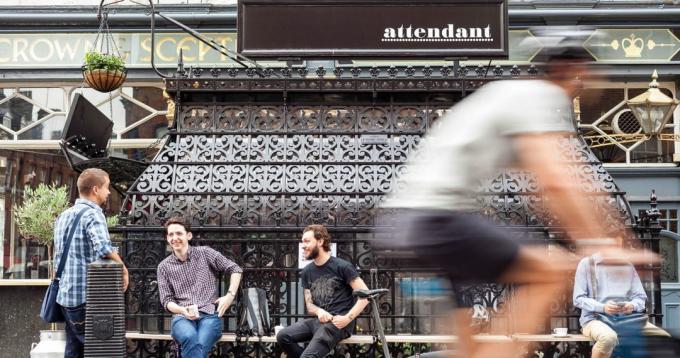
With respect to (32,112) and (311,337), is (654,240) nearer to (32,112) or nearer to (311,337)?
(311,337)

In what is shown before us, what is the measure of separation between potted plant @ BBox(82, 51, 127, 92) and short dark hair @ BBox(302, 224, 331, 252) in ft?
14.9

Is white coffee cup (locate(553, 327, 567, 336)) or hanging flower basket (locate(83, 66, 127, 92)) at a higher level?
hanging flower basket (locate(83, 66, 127, 92))

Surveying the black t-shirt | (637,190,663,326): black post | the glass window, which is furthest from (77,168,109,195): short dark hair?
the glass window

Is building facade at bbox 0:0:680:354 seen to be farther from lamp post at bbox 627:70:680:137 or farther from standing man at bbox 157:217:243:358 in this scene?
standing man at bbox 157:217:243:358

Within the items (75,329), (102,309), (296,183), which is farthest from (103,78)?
(102,309)

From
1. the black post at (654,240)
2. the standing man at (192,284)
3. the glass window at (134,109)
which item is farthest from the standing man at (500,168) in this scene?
the glass window at (134,109)

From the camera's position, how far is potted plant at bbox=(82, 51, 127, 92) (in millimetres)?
12078

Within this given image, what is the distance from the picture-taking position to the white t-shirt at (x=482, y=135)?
435cm

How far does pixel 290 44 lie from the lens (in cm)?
996

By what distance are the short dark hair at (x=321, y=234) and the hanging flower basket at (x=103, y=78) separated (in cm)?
455

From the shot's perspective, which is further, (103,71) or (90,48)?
(90,48)

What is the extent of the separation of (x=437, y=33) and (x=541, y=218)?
219 cm

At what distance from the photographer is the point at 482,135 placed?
14.4 ft

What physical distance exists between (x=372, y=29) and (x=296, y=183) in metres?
1.81
